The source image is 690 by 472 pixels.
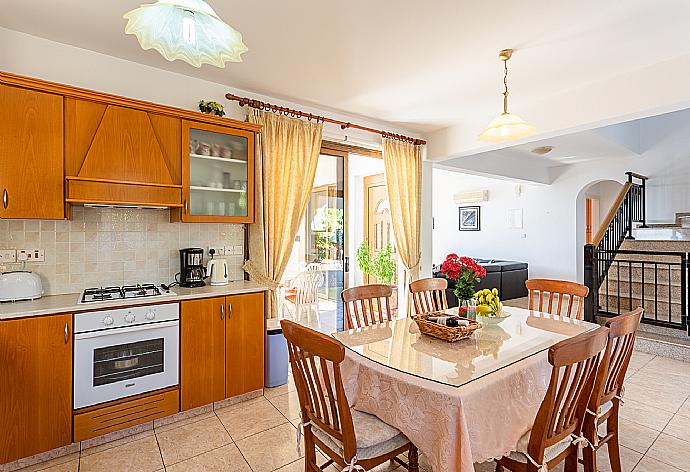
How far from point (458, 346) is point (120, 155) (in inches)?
99.1

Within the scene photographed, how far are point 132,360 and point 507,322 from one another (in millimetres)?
2524

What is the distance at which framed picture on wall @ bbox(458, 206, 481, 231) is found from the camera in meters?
9.05

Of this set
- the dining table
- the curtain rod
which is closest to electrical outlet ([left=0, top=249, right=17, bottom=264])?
the curtain rod

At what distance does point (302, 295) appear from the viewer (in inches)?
168

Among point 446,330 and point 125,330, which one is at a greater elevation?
point 446,330

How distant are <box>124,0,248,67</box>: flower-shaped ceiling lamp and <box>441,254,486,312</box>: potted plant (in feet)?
5.38

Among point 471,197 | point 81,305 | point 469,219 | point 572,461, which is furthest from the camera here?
point 469,219

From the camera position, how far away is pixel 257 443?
2570 millimetres

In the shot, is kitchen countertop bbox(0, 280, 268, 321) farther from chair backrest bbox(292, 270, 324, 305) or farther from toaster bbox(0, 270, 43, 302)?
chair backrest bbox(292, 270, 324, 305)

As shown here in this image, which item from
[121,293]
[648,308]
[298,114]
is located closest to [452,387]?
[121,293]

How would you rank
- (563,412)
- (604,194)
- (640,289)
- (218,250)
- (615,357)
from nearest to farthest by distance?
(563,412) → (615,357) → (218,250) → (640,289) → (604,194)

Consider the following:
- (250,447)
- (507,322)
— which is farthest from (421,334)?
(250,447)

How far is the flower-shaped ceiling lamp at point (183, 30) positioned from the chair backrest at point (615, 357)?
194 centimetres

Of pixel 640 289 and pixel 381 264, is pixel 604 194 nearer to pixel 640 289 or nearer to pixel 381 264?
pixel 640 289
